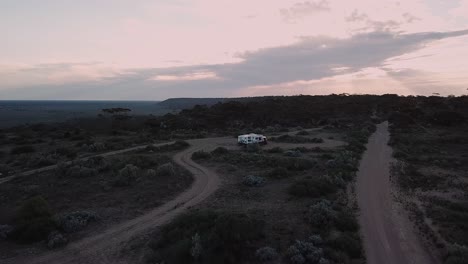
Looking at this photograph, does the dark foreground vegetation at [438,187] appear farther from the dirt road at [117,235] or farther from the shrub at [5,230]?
the shrub at [5,230]

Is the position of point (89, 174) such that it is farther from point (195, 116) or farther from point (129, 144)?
point (195, 116)

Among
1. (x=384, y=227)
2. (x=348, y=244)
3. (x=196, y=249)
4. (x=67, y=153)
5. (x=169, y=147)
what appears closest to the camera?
(x=196, y=249)

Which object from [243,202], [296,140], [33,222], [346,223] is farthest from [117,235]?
[296,140]

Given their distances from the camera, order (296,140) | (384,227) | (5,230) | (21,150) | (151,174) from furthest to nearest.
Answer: (296,140) → (21,150) → (151,174) → (384,227) → (5,230)

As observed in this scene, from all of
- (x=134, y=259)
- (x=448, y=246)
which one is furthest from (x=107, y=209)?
(x=448, y=246)

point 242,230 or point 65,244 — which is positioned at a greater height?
point 242,230

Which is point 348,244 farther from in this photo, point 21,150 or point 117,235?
point 21,150

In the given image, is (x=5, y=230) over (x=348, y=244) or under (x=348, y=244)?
under
